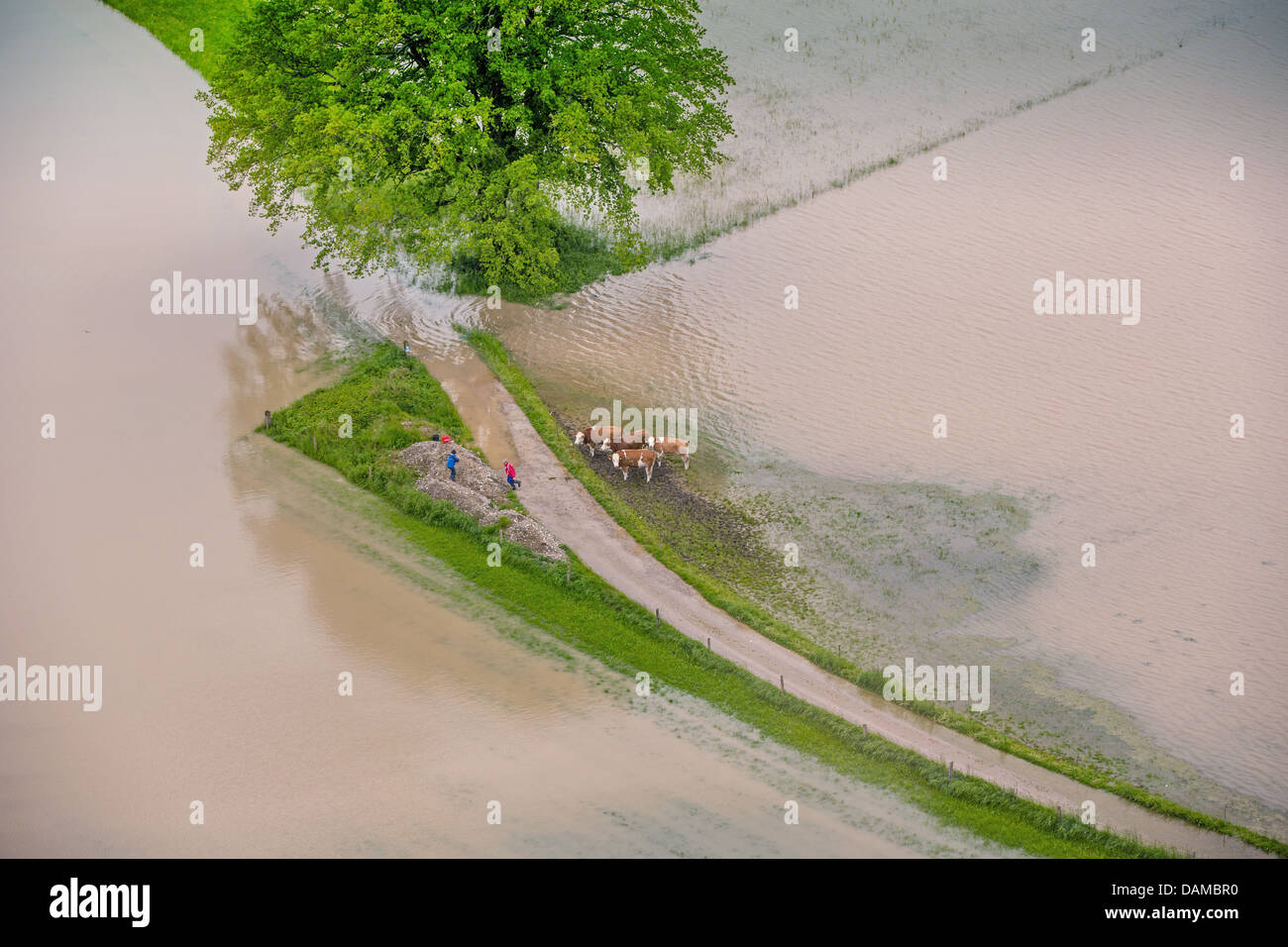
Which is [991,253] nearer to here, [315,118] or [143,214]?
[315,118]

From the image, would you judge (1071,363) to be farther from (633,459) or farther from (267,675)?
(267,675)

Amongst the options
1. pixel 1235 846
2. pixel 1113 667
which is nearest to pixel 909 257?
pixel 1113 667

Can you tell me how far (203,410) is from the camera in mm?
42844

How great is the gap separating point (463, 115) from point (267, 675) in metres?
21.6

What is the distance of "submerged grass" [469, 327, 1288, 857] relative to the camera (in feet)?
91.1

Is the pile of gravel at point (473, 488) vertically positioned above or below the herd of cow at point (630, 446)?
below

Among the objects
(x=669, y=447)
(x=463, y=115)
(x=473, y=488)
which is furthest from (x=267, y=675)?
(x=463, y=115)

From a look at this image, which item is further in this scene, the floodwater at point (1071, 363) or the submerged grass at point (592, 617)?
the floodwater at point (1071, 363)

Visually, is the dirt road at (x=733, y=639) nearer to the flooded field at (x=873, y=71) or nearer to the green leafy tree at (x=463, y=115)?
the green leafy tree at (x=463, y=115)

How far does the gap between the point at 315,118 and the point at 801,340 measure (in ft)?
56.9

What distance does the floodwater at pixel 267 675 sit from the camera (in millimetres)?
27328

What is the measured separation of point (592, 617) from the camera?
1320 inches

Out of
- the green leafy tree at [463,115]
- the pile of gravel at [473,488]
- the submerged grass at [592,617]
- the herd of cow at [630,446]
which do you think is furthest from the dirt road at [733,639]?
the green leafy tree at [463,115]

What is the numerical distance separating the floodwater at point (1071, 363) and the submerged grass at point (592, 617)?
137 inches
